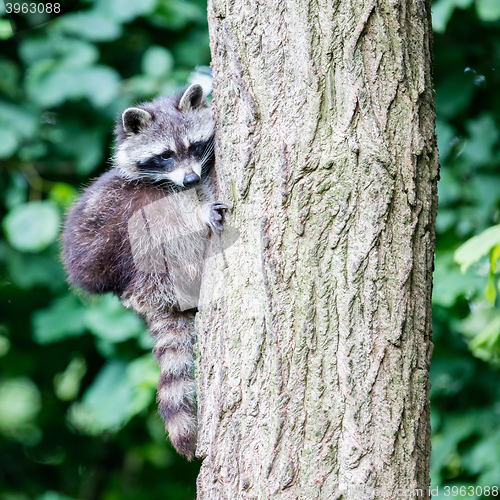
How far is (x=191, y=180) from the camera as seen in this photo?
2.78m

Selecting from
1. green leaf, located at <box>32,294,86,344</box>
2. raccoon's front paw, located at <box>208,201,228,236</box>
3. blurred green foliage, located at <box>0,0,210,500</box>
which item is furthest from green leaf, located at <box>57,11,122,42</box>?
Answer: raccoon's front paw, located at <box>208,201,228,236</box>

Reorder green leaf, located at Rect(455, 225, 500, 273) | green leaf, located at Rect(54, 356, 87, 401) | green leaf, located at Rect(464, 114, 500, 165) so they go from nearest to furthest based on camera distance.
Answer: green leaf, located at Rect(455, 225, 500, 273), green leaf, located at Rect(464, 114, 500, 165), green leaf, located at Rect(54, 356, 87, 401)

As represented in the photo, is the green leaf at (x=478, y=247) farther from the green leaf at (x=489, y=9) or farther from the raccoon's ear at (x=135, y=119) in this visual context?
the raccoon's ear at (x=135, y=119)

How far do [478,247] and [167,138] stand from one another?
5.62ft

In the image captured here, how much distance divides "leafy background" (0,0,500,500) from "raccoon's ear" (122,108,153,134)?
0.85 m

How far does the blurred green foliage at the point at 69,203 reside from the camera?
4.03 meters

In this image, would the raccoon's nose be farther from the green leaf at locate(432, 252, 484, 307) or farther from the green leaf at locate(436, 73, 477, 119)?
the green leaf at locate(436, 73, 477, 119)

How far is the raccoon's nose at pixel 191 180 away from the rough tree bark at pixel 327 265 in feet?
2.64

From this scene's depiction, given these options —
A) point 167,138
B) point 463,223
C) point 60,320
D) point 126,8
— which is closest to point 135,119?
point 167,138

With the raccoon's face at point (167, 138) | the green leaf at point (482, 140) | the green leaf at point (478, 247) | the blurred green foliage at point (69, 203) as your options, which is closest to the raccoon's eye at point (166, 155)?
the raccoon's face at point (167, 138)

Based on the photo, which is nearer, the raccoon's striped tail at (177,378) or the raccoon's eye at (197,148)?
the raccoon's striped tail at (177,378)

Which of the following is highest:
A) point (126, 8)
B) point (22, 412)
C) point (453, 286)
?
point (126, 8)

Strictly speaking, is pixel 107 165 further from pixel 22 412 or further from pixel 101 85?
pixel 22 412

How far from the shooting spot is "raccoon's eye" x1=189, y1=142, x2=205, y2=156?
3000mm
